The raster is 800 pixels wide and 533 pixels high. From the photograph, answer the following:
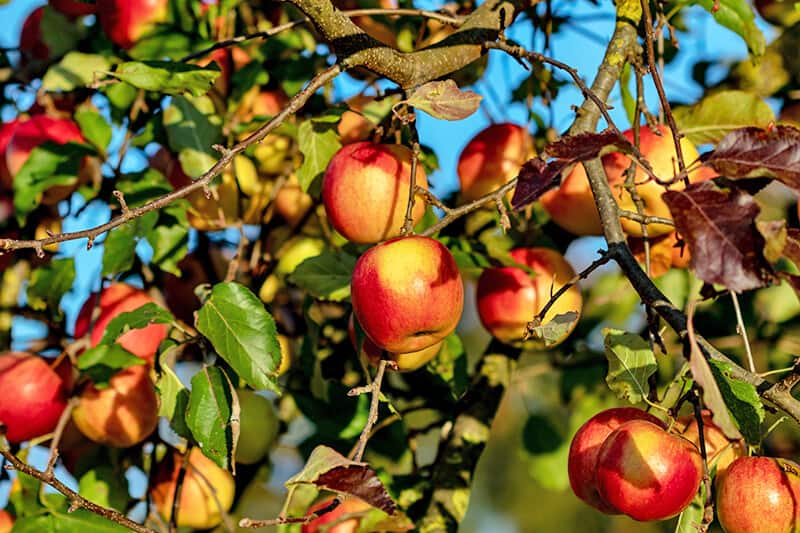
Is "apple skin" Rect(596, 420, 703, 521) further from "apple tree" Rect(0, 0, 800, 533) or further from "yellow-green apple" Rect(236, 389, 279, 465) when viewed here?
"yellow-green apple" Rect(236, 389, 279, 465)

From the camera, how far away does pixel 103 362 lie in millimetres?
1055

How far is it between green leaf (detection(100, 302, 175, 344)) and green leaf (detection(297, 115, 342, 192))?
0.20 metres

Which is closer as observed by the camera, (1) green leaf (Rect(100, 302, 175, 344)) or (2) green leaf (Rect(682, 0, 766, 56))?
(1) green leaf (Rect(100, 302, 175, 344))

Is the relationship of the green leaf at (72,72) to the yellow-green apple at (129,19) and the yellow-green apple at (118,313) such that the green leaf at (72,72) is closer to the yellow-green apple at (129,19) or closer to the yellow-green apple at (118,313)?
the yellow-green apple at (129,19)

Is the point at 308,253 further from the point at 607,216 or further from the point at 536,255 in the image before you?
the point at 607,216

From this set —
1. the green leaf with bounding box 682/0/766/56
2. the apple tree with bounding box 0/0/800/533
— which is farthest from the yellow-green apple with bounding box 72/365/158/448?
the green leaf with bounding box 682/0/766/56

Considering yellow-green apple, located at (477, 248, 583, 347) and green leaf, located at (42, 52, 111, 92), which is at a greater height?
green leaf, located at (42, 52, 111, 92)

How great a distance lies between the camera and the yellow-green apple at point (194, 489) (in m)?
1.20

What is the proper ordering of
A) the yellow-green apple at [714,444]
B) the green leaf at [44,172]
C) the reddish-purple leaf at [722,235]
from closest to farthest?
the reddish-purple leaf at [722,235] < the yellow-green apple at [714,444] < the green leaf at [44,172]

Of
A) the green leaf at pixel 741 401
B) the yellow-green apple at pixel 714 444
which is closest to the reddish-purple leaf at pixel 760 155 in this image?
the green leaf at pixel 741 401

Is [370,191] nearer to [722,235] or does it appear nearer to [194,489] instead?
[722,235]

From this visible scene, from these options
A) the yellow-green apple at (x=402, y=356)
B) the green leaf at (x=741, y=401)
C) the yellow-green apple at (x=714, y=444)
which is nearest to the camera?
the green leaf at (x=741, y=401)

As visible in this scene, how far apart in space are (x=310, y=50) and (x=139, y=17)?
22 centimetres

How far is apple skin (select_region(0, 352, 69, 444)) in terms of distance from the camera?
1123 mm
